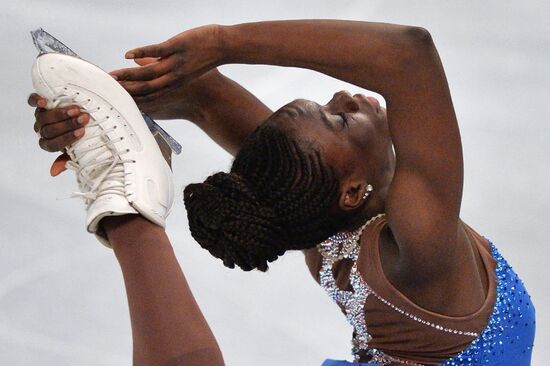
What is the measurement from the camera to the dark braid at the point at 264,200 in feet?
6.29

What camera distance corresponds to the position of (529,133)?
3303 mm

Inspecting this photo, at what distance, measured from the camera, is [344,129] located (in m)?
1.97

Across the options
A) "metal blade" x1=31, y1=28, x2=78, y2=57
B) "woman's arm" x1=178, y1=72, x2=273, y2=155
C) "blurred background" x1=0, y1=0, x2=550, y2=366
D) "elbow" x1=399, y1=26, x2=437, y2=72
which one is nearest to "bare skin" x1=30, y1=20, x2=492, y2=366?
"elbow" x1=399, y1=26, x2=437, y2=72

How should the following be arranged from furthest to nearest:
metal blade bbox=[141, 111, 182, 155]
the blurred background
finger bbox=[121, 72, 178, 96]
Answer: the blurred background, metal blade bbox=[141, 111, 182, 155], finger bbox=[121, 72, 178, 96]

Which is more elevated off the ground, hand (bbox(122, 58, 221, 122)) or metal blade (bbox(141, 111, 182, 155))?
hand (bbox(122, 58, 221, 122))

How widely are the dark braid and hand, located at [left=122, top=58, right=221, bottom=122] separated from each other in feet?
0.99

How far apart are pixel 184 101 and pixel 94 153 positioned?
1.45ft

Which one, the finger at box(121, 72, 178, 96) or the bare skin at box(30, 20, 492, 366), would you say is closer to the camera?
the bare skin at box(30, 20, 492, 366)

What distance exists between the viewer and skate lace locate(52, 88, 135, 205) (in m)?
1.86

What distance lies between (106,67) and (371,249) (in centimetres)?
153

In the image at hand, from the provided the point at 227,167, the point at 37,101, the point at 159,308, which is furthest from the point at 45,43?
the point at 227,167

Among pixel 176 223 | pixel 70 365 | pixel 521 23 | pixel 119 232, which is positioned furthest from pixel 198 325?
pixel 521 23

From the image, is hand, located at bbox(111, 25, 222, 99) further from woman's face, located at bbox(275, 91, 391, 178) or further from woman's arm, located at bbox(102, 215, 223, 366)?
woman's arm, located at bbox(102, 215, 223, 366)

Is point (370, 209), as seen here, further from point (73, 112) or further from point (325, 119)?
point (73, 112)
